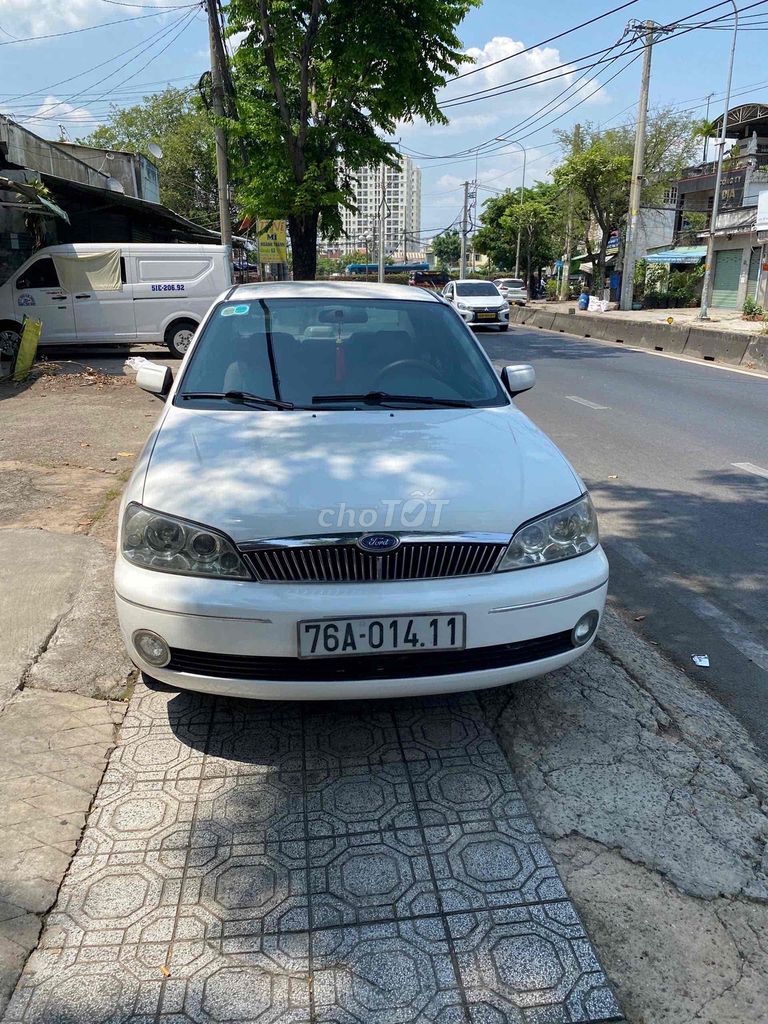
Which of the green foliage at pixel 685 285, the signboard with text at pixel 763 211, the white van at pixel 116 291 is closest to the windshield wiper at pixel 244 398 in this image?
the white van at pixel 116 291

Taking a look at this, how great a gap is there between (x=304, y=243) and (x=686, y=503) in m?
14.4

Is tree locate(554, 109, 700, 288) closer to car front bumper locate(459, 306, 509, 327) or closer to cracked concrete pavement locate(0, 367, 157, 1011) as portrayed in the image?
car front bumper locate(459, 306, 509, 327)

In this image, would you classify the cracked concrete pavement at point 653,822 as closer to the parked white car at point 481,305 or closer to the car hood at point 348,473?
the car hood at point 348,473

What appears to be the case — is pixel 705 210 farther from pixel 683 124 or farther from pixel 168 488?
pixel 168 488

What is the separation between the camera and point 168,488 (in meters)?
2.85

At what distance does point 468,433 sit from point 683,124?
162ft

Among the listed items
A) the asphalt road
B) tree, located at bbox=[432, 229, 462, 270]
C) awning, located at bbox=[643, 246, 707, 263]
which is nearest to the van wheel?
the asphalt road

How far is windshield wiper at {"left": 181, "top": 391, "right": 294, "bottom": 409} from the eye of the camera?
11.9ft

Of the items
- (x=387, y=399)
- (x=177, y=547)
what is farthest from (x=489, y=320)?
(x=177, y=547)

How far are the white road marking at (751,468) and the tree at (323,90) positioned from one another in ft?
37.4

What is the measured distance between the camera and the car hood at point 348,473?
266 centimetres

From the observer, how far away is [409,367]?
156 inches

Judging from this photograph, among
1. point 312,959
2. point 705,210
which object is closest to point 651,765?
point 312,959

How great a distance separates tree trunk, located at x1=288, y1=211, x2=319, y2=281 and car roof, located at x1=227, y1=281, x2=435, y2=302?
13.8 metres
